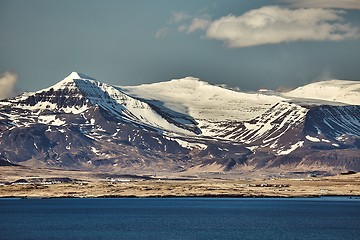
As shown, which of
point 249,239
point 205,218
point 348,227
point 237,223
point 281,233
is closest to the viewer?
point 249,239

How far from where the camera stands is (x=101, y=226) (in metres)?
166

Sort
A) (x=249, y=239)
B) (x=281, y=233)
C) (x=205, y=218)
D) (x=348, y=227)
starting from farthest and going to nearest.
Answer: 1. (x=205, y=218)
2. (x=348, y=227)
3. (x=281, y=233)
4. (x=249, y=239)

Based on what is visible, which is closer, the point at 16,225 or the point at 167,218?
the point at 16,225

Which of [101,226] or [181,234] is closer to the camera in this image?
[181,234]

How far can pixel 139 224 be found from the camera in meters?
172

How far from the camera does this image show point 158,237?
14338 cm

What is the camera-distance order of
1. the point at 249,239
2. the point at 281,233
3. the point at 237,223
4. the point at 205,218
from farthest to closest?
the point at 205,218 → the point at 237,223 → the point at 281,233 → the point at 249,239

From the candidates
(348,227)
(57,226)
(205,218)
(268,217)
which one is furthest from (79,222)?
(348,227)

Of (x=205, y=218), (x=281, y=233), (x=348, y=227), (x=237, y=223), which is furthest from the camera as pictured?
(x=205, y=218)

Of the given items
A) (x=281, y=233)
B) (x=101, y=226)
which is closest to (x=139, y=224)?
(x=101, y=226)

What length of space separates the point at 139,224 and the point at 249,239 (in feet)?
117

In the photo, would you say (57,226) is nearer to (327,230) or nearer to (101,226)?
(101,226)

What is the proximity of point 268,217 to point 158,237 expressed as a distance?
4756cm

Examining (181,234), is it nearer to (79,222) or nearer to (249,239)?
(249,239)
